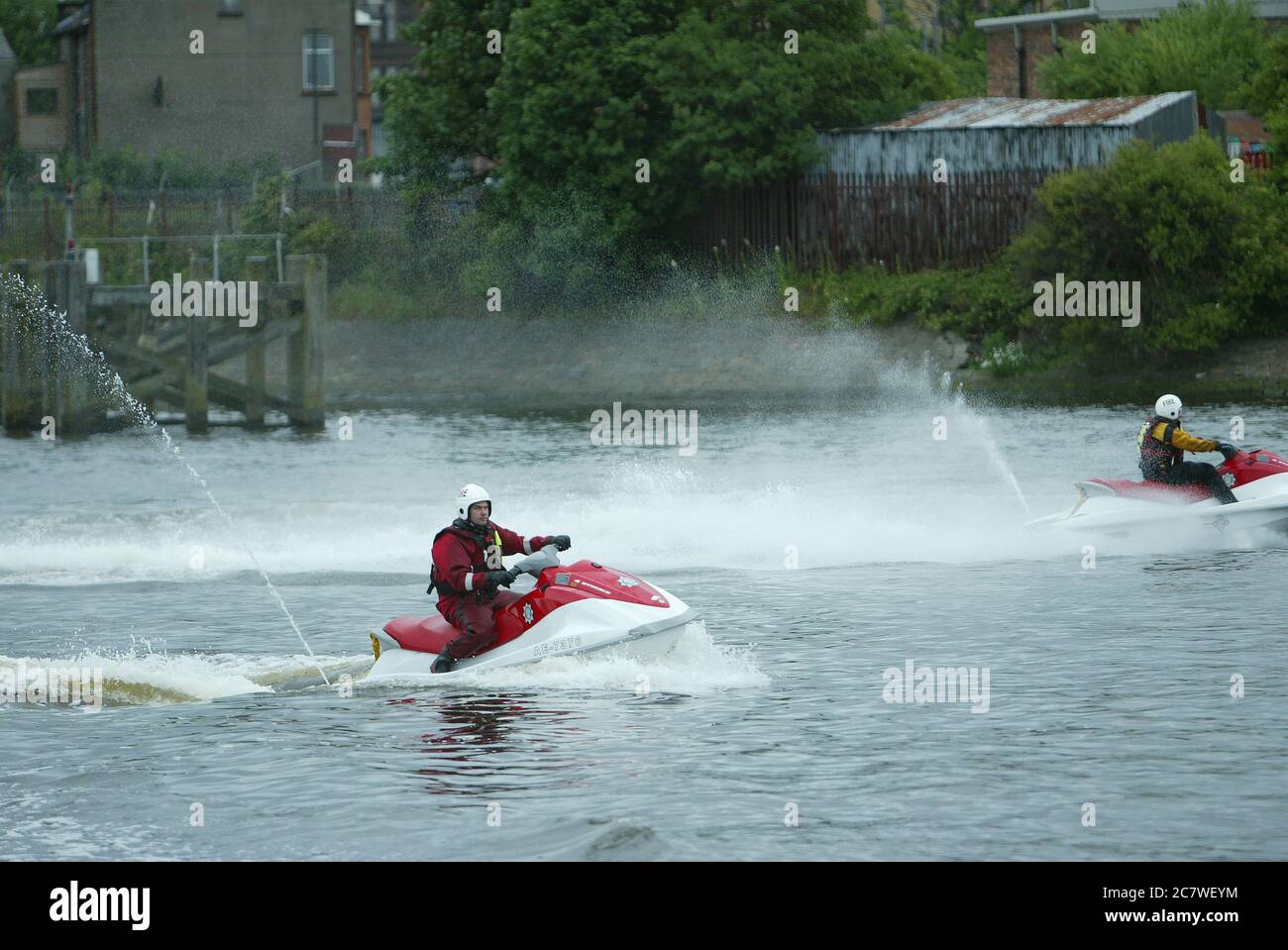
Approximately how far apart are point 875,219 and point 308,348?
1524 centimetres

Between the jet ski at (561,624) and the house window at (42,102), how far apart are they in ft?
200

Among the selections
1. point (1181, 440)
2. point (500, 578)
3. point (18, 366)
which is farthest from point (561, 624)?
point (18, 366)

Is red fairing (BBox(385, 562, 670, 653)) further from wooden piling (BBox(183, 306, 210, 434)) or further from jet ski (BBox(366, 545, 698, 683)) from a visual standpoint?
wooden piling (BBox(183, 306, 210, 434))

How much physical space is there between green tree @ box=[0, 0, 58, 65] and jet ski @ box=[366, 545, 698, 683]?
71.8m

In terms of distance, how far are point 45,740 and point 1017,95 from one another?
53.6m

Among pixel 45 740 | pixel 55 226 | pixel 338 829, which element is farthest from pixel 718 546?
Result: pixel 55 226

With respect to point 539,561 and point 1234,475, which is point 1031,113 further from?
point 539,561

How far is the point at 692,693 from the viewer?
1540 cm

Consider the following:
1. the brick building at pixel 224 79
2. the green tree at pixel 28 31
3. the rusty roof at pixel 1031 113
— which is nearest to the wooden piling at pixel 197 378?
the rusty roof at pixel 1031 113

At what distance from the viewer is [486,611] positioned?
1544 cm

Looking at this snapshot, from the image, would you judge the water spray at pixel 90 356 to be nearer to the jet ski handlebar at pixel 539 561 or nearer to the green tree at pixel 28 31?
the jet ski handlebar at pixel 539 561

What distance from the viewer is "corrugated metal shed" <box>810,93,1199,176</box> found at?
150 feet

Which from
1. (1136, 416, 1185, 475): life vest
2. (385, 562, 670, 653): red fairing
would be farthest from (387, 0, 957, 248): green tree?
(385, 562, 670, 653): red fairing

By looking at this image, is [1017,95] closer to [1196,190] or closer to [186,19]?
[1196,190]
